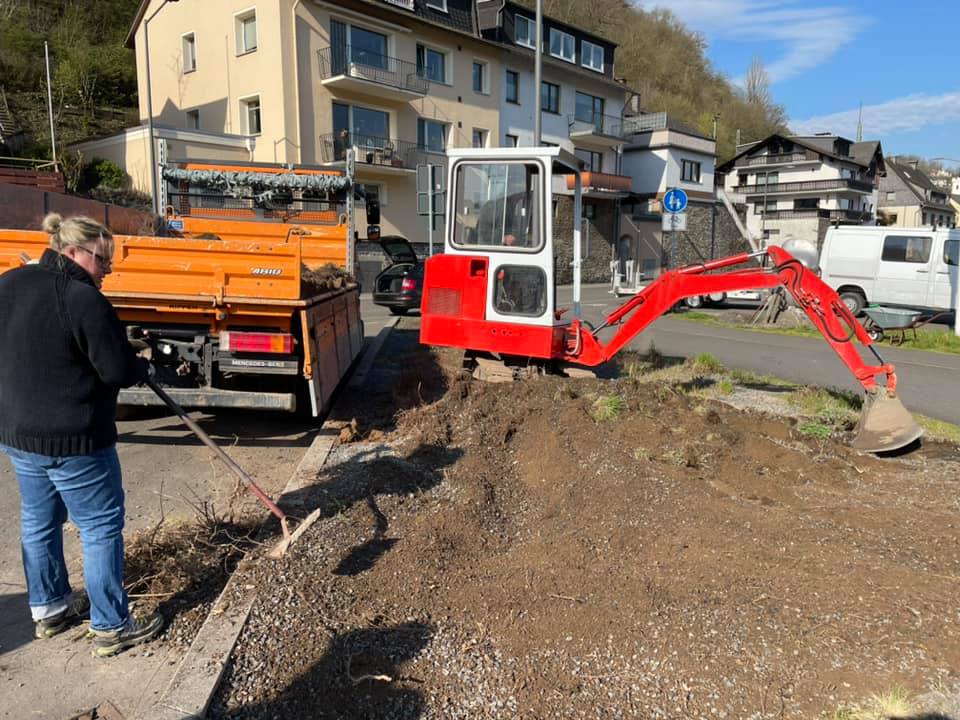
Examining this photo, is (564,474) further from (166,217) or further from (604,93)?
(604,93)

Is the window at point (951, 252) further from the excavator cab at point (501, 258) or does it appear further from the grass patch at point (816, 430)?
the excavator cab at point (501, 258)

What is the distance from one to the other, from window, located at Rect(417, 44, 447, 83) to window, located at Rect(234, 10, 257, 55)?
6773mm

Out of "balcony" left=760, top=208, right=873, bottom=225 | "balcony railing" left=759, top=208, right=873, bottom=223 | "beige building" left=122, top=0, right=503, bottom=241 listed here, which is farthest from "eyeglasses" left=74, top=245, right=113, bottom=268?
"balcony" left=760, top=208, right=873, bottom=225

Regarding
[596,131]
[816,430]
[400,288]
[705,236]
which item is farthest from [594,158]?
[816,430]

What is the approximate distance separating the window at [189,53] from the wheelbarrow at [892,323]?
2632cm

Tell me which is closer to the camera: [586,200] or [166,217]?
[166,217]

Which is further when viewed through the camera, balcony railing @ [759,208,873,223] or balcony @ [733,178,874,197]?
balcony @ [733,178,874,197]

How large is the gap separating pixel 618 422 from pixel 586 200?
107 feet

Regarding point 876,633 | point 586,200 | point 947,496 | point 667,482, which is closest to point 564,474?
point 667,482

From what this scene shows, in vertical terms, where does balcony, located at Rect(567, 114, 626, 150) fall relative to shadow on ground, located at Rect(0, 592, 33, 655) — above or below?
above

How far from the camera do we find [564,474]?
521 centimetres

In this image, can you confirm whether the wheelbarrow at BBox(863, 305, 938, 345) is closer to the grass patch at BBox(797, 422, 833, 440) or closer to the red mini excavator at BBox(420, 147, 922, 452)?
the red mini excavator at BBox(420, 147, 922, 452)

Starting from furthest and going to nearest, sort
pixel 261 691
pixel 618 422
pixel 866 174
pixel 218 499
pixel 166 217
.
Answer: pixel 866 174, pixel 166 217, pixel 618 422, pixel 218 499, pixel 261 691

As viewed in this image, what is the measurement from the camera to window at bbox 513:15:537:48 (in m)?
33.5
